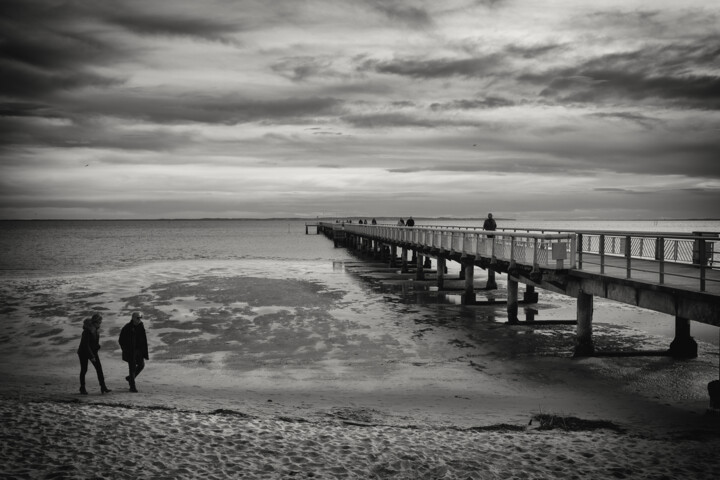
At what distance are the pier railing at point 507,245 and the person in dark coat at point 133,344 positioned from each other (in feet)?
34.3

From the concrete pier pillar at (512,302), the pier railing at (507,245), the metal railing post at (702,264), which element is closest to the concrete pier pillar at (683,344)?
the pier railing at (507,245)

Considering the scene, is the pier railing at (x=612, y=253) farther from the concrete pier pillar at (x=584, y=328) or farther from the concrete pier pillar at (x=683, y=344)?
the concrete pier pillar at (x=683, y=344)

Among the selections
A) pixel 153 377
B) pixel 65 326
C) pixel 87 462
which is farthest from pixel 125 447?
pixel 65 326

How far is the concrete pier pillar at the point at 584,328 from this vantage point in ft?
49.4

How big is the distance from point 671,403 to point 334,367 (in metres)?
7.31

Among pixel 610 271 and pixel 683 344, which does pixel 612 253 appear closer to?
pixel 610 271

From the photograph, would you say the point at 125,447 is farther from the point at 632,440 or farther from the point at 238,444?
the point at 632,440

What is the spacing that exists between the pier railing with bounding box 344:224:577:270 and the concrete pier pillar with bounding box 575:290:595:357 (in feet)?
3.38

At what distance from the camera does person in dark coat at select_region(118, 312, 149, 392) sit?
11.3 metres

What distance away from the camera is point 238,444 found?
26.2 ft

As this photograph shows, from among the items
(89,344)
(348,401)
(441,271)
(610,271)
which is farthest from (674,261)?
(441,271)

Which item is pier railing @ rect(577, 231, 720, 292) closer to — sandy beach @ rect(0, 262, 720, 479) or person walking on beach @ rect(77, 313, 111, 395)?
sandy beach @ rect(0, 262, 720, 479)

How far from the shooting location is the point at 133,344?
37.4ft

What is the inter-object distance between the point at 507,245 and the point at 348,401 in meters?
10.1
